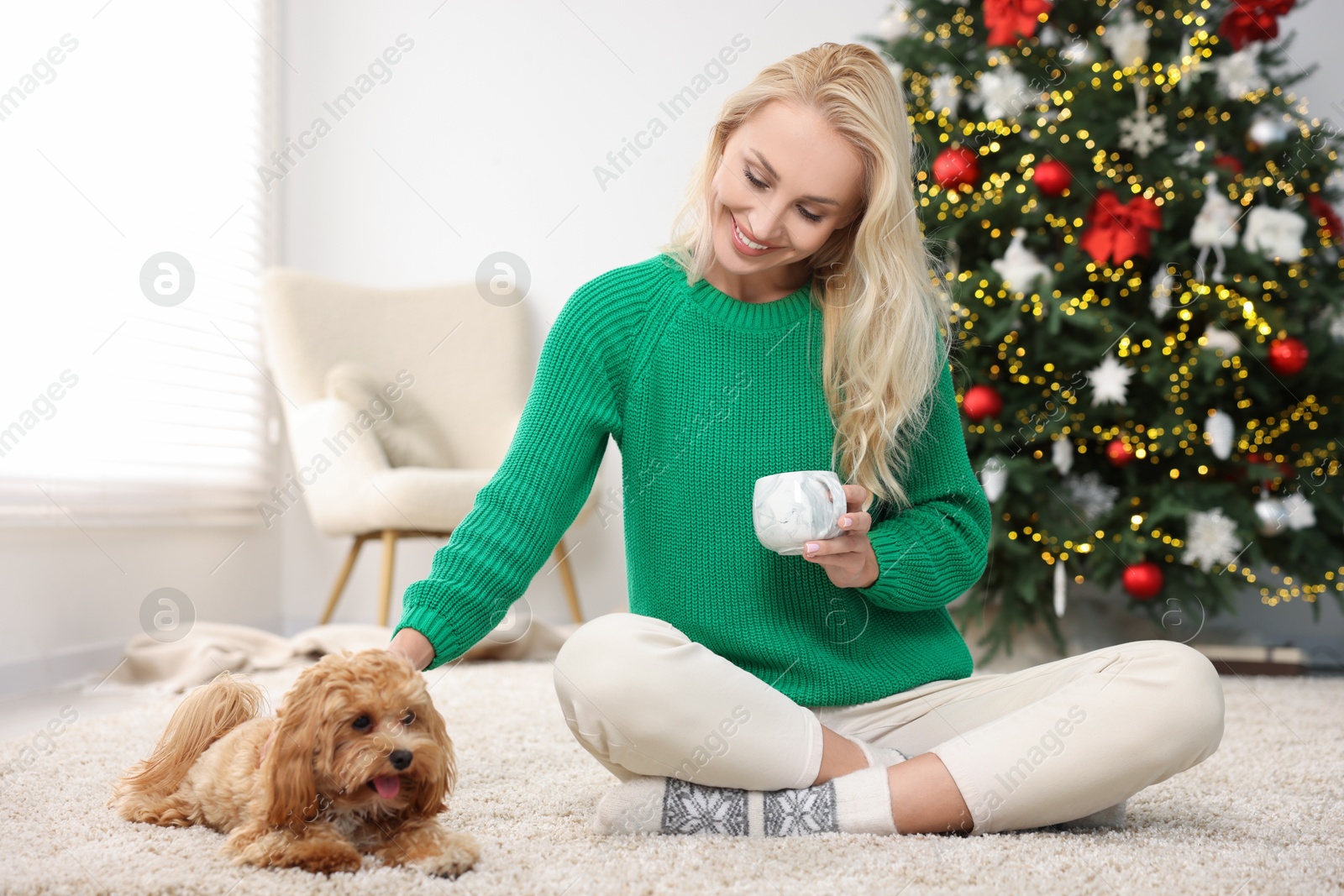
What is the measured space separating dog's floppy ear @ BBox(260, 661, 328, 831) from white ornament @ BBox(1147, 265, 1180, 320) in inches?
86.4

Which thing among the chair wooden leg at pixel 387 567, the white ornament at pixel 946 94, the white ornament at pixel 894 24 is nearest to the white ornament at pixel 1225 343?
the white ornament at pixel 946 94

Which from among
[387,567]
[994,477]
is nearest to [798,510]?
[994,477]

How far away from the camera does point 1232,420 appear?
2.48 m

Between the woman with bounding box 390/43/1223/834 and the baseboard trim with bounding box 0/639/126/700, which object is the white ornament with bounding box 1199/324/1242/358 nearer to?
the woman with bounding box 390/43/1223/834

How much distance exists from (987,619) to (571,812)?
1.78 m

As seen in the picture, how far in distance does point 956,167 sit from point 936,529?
5.29ft

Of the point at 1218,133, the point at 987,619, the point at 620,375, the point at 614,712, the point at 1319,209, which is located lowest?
the point at 987,619

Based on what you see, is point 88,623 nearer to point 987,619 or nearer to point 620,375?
point 620,375

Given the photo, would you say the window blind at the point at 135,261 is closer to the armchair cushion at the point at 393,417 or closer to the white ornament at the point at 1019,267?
the armchair cushion at the point at 393,417

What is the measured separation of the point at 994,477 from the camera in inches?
94.7

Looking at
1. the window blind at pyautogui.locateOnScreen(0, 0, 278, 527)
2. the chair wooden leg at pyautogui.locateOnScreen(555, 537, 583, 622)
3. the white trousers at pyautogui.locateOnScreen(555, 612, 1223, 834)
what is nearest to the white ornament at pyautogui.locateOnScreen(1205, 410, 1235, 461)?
the white trousers at pyautogui.locateOnScreen(555, 612, 1223, 834)

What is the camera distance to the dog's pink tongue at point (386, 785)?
812mm

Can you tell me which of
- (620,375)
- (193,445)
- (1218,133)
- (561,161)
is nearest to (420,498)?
(193,445)

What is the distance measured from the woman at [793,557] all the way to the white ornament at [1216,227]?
1496 mm
